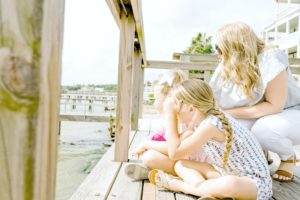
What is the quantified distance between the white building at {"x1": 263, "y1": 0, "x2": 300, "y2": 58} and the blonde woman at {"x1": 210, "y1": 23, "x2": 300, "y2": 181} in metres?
18.9

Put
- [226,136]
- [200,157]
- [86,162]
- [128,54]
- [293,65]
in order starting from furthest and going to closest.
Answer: [293,65], [86,162], [128,54], [200,157], [226,136]

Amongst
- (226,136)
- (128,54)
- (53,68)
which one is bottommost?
(226,136)

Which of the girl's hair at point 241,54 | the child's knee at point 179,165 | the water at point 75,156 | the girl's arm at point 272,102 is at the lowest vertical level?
the water at point 75,156

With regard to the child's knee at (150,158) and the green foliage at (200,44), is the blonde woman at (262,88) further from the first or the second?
the green foliage at (200,44)

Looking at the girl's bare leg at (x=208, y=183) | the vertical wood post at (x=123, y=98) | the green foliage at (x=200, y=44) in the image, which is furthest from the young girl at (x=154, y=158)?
the green foliage at (x=200, y=44)

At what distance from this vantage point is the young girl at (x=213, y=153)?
64.7 inches

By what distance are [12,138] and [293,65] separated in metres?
5.41

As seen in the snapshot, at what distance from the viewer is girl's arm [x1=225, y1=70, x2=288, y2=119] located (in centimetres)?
213

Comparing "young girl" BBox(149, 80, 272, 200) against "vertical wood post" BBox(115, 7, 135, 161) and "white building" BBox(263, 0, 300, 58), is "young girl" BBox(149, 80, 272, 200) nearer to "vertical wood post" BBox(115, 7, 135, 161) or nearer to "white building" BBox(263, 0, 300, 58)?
"vertical wood post" BBox(115, 7, 135, 161)

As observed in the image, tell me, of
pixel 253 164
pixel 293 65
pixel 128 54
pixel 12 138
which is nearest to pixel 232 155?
pixel 253 164

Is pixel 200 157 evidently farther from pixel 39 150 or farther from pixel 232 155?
pixel 39 150

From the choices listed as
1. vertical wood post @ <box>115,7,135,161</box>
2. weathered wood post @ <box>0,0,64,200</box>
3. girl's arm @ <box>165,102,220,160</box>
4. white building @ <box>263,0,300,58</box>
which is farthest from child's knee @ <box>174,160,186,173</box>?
white building @ <box>263,0,300,58</box>

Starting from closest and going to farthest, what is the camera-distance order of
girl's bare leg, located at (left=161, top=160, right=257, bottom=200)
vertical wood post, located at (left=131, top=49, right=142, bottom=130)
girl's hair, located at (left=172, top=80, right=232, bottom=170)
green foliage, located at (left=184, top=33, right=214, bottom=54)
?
girl's bare leg, located at (left=161, top=160, right=257, bottom=200)
girl's hair, located at (left=172, top=80, right=232, bottom=170)
vertical wood post, located at (left=131, top=49, right=142, bottom=130)
green foliage, located at (left=184, top=33, right=214, bottom=54)

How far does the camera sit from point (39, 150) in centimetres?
51
